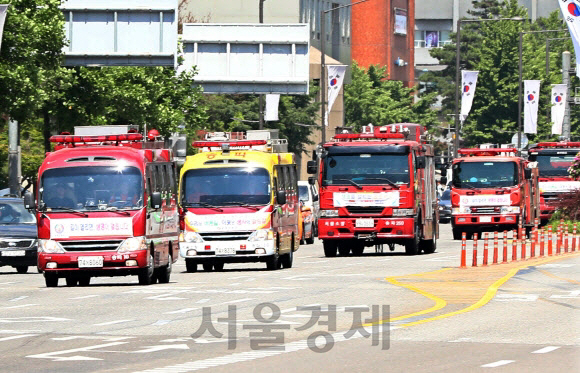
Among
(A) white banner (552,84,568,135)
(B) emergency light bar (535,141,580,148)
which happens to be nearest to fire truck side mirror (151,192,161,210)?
(B) emergency light bar (535,141,580,148)

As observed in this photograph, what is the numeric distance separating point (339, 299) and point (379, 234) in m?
14.7

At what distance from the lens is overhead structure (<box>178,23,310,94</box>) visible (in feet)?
187

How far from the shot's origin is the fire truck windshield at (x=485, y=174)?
47.2 meters

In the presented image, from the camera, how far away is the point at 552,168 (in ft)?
193

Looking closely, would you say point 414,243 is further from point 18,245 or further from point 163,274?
point 163,274

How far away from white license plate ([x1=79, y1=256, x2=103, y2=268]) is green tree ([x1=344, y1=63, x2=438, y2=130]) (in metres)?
81.6

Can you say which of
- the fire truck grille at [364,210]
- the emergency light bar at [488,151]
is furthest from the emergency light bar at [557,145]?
the fire truck grille at [364,210]

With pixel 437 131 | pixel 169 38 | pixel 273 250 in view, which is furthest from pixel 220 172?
pixel 437 131

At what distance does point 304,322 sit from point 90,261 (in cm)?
828

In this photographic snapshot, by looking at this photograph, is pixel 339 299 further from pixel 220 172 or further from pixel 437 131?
pixel 437 131

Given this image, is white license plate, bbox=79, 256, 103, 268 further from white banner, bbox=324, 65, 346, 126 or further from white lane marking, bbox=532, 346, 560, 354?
white banner, bbox=324, 65, 346, 126

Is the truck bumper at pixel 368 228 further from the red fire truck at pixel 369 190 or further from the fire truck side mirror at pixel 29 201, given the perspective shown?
the fire truck side mirror at pixel 29 201

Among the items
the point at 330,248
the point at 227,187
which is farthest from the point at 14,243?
the point at 330,248

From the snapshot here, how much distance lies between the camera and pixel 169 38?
157 ft
